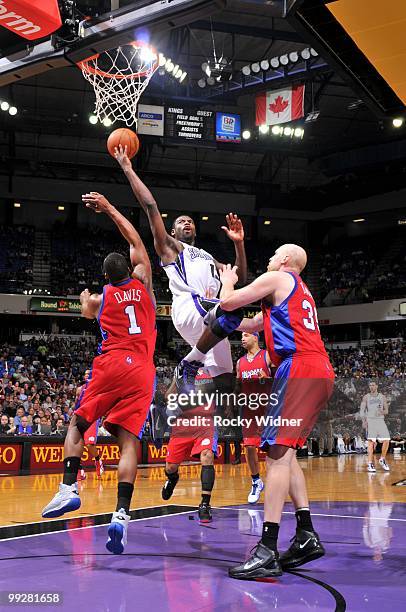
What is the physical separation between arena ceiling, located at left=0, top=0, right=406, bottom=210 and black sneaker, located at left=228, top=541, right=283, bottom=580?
1439cm

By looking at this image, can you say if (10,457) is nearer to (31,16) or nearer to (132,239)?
(31,16)

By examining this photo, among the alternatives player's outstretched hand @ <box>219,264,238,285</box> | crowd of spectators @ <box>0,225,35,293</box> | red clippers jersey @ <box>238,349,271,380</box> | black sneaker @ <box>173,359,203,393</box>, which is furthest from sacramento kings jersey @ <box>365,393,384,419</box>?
crowd of spectators @ <box>0,225,35,293</box>

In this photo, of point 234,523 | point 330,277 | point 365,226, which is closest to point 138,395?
point 234,523

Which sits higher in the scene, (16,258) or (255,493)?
(16,258)

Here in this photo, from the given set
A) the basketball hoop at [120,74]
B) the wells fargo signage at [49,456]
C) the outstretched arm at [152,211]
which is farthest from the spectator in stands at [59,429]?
the outstretched arm at [152,211]

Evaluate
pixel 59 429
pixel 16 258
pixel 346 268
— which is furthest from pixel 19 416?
pixel 346 268

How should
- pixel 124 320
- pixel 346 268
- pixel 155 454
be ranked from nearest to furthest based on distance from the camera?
pixel 124 320, pixel 155 454, pixel 346 268

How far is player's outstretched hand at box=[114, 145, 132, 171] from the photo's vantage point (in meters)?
5.09

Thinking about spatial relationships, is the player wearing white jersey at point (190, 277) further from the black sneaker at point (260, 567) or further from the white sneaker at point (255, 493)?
the white sneaker at point (255, 493)

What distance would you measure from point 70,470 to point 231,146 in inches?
617

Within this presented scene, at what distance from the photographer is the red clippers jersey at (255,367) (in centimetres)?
916

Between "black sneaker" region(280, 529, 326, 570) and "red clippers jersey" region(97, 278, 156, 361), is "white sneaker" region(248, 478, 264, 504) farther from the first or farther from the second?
"red clippers jersey" region(97, 278, 156, 361)

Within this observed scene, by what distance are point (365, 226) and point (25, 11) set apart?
97.5ft

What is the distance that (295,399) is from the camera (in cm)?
419
